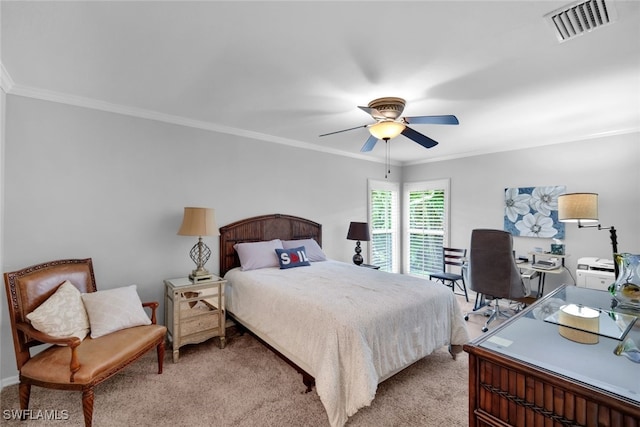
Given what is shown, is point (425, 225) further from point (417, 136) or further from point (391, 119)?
point (391, 119)

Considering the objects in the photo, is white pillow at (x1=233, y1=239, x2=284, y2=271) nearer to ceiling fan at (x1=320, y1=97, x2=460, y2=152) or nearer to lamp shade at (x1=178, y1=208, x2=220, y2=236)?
lamp shade at (x1=178, y1=208, x2=220, y2=236)

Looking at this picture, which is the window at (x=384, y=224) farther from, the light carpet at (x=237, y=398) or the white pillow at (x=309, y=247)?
the light carpet at (x=237, y=398)

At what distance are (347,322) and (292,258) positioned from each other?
1.70 meters

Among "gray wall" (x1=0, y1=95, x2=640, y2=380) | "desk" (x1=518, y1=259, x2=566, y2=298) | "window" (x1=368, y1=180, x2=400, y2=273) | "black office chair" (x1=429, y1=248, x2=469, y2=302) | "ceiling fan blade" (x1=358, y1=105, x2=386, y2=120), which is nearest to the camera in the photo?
"ceiling fan blade" (x1=358, y1=105, x2=386, y2=120)

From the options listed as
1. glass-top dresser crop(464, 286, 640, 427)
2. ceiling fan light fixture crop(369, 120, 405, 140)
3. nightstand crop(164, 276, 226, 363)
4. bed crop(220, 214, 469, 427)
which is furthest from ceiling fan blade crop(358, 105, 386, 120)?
nightstand crop(164, 276, 226, 363)

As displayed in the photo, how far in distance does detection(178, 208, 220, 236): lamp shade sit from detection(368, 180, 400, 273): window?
317 centimetres

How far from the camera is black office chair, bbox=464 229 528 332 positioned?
10.8ft

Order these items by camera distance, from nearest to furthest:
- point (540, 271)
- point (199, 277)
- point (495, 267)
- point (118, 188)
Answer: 1. point (118, 188)
2. point (199, 277)
3. point (495, 267)
4. point (540, 271)

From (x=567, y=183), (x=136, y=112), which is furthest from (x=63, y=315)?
(x=567, y=183)

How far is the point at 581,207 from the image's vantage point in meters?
3.25

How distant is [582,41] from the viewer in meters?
1.81

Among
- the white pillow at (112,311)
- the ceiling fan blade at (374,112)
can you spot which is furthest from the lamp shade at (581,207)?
the white pillow at (112,311)

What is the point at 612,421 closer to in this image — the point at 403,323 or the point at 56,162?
the point at 403,323

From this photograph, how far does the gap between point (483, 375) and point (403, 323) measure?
3.98 feet
